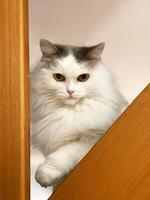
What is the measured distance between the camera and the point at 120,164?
2.45 ft

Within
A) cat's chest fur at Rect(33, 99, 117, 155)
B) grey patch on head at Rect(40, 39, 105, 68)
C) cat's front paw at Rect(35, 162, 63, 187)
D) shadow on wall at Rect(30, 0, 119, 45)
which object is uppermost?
shadow on wall at Rect(30, 0, 119, 45)

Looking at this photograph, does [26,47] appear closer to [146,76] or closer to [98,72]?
[98,72]

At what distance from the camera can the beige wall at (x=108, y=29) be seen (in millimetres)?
803

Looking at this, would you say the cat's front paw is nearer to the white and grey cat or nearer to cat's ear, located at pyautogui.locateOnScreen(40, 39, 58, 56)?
the white and grey cat

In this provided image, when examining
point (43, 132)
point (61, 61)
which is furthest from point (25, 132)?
point (61, 61)

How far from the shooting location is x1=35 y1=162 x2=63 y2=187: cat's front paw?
80 centimetres

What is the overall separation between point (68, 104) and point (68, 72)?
0.08m

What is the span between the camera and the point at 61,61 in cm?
83

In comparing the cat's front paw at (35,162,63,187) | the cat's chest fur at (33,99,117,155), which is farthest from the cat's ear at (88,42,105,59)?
the cat's front paw at (35,162,63,187)

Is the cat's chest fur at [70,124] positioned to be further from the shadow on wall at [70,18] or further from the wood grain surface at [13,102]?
the shadow on wall at [70,18]

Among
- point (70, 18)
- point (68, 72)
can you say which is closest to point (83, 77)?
point (68, 72)

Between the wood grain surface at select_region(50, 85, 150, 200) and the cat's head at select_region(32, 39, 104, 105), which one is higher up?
the cat's head at select_region(32, 39, 104, 105)

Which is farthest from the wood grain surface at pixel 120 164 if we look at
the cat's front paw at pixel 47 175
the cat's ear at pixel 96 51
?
the cat's ear at pixel 96 51

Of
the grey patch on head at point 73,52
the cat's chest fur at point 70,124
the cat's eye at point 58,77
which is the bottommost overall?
the cat's chest fur at point 70,124
